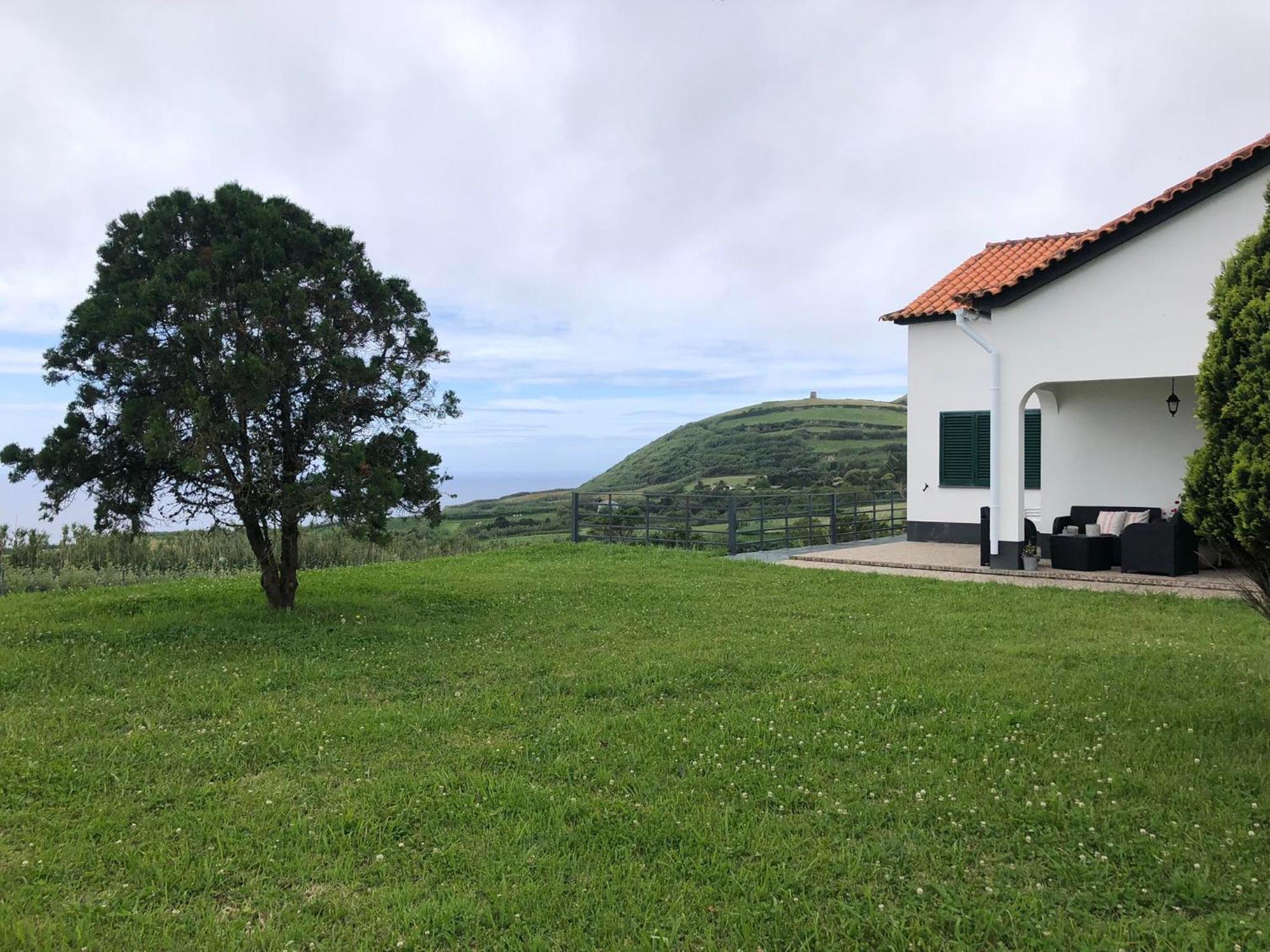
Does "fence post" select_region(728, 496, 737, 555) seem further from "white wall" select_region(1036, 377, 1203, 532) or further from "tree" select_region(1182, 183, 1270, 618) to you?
"tree" select_region(1182, 183, 1270, 618)

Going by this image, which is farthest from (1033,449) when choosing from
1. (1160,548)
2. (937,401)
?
(1160,548)

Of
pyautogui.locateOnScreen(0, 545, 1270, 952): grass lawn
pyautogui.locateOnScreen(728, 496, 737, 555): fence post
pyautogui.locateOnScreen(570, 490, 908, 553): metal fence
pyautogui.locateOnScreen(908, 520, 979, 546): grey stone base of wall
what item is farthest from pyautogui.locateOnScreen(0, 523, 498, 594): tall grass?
Answer: pyautogui.locateOnScreen(908, 520, 979, 546): grey stone base of wall

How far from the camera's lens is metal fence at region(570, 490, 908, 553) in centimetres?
1562

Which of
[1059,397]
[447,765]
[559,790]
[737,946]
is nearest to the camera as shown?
[737,946]

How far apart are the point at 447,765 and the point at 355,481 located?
4.03 meters

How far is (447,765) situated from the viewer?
4.27 metres

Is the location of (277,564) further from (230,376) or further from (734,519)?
(734,519)

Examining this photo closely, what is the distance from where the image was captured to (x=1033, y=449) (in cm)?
1466

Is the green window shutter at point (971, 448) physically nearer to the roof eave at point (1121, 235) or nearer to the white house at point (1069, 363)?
the white house at point (1069, 363)

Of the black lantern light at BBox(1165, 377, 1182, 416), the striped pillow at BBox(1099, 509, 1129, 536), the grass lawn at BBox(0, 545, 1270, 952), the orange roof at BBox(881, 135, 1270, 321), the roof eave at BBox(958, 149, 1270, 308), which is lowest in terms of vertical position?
the grass lawn at BBox(0, 545, 1270, 952)

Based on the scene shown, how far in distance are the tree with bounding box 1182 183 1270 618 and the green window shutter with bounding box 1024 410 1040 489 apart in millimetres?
10254

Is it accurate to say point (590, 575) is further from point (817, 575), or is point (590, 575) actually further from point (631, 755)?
point (631, 755)

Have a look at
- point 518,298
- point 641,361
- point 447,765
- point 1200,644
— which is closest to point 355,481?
point 447,765

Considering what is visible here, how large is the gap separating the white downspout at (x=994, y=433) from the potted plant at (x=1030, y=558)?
1.29ft
